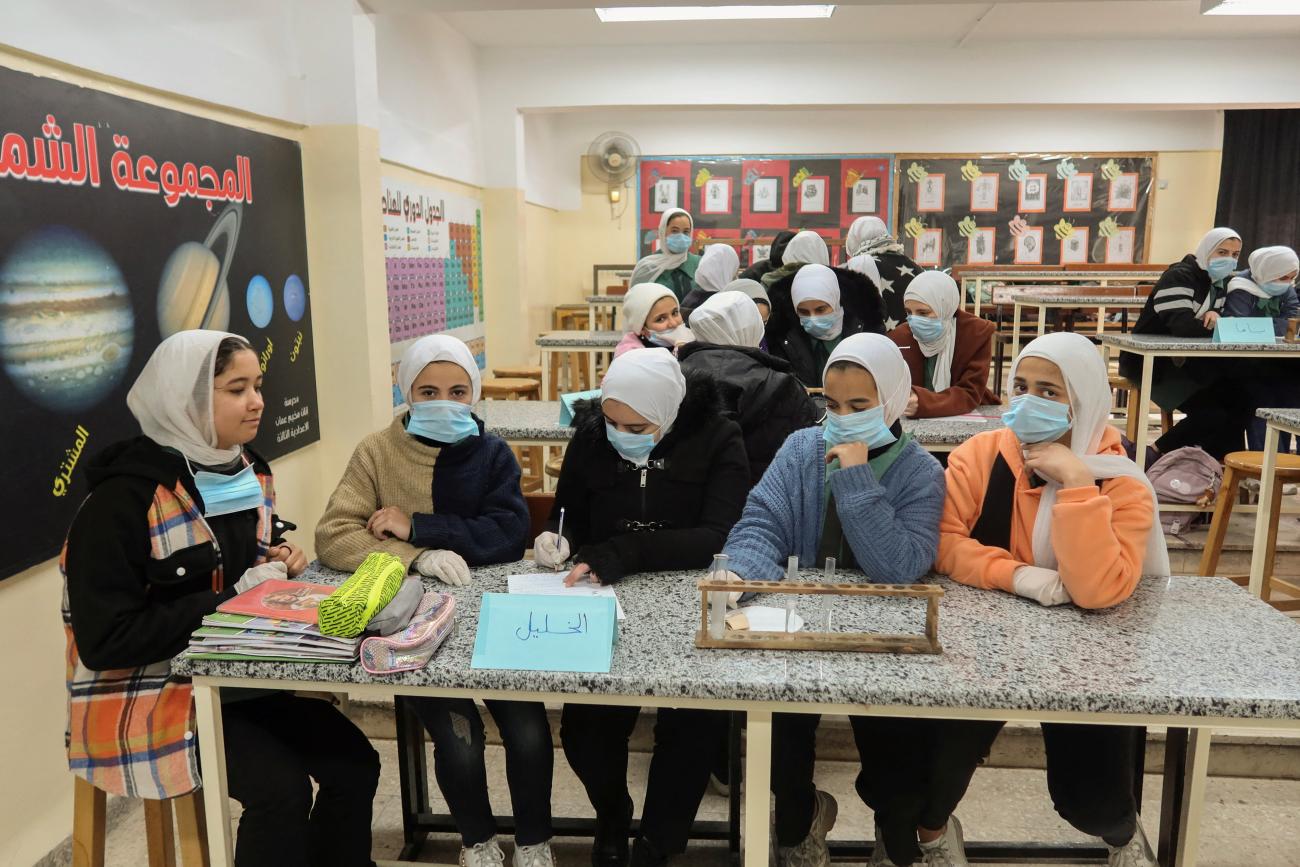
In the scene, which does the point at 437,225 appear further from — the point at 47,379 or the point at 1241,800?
the point at 1241,800

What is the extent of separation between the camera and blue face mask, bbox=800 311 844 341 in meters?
3.46

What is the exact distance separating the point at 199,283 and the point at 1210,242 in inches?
198

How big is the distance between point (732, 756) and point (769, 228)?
8416 millimetres

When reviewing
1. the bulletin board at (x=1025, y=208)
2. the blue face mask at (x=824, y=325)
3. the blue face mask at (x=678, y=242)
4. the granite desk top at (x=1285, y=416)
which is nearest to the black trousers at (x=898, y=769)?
the blue face mask at (x=824, y=325)

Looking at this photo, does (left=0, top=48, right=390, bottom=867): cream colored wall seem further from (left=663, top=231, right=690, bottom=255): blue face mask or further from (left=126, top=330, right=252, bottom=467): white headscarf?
(left=663, top=231, right=690, bottom=255): blue face mask

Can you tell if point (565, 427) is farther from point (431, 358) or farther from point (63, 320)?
point (63, 320)

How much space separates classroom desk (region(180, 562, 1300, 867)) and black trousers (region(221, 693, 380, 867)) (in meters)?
0.08

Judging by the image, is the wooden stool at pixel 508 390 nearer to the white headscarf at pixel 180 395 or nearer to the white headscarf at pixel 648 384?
the white headscarf at pixel 648 384

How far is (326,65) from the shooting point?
353 centimetres

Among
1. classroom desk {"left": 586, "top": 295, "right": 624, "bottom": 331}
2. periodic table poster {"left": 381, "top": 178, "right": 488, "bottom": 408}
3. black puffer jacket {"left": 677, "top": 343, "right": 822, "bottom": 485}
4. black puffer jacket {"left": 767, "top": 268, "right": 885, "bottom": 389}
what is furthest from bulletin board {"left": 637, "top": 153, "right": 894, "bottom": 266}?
black puffer jacket {"left": 677, "top": 343, "right": 822, "bottom": 485}

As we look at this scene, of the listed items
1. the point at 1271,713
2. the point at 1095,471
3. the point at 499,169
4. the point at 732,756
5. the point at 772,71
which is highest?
the point at 772,71

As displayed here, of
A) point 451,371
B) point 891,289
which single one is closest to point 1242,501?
point 891,289

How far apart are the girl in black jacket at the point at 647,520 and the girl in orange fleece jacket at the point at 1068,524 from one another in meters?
0.51

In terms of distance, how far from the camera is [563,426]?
312cm
